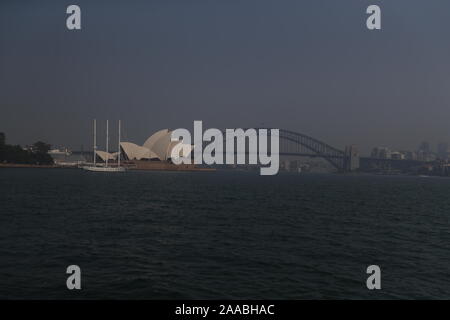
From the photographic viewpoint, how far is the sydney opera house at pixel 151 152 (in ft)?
526

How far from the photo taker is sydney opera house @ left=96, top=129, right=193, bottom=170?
16025cm

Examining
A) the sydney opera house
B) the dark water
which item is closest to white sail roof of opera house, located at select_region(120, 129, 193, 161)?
the sydney opera house

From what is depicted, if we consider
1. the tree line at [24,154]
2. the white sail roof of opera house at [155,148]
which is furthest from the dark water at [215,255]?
the white sail roof of opera house at [155,148]

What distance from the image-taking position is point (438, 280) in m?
11.9

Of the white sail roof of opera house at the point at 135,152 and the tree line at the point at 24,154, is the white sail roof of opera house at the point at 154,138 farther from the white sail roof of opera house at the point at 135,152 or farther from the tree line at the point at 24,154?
the tree line at the point at 24,154

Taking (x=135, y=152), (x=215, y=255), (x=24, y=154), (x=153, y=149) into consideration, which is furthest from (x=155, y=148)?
(x=215, y=255)

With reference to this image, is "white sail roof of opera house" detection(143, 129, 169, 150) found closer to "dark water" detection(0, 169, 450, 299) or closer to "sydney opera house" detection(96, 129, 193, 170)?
"sydney opera house" detection(96, 129, 193, 170)

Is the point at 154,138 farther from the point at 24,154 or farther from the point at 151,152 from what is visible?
the point at 24,154

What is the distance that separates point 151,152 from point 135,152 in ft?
23.7

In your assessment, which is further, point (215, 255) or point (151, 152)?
point (151, 152)

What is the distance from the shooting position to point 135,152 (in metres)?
162
